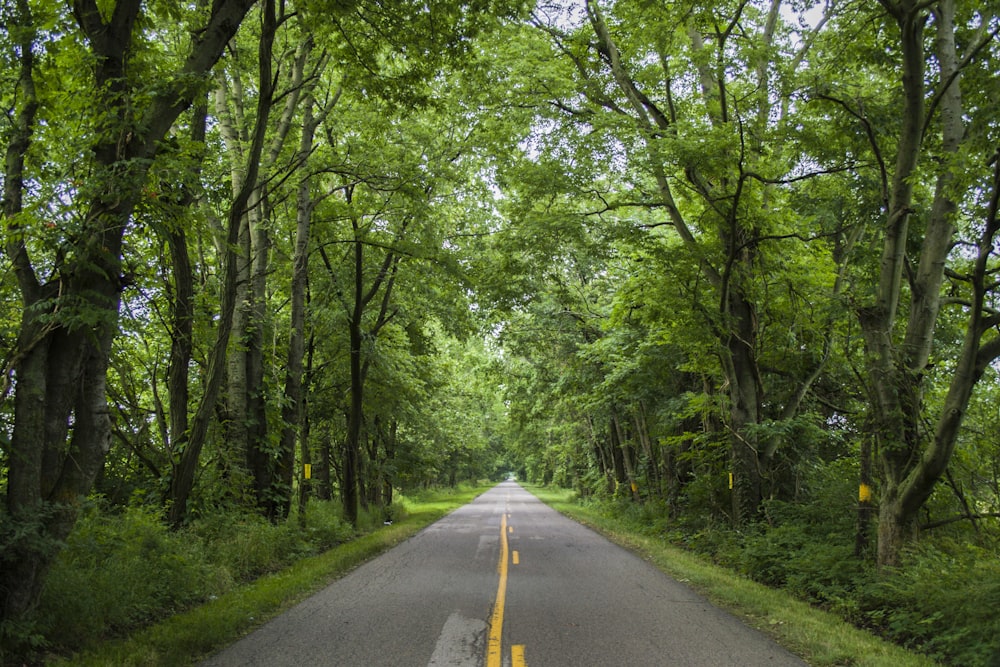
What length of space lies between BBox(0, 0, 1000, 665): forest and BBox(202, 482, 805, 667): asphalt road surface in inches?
74.8

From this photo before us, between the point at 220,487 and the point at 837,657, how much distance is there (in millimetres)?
10246

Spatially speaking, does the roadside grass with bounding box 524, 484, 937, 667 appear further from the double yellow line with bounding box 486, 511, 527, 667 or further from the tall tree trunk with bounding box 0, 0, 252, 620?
the tall tree trunk with bounding box 0, 0, 252, 620

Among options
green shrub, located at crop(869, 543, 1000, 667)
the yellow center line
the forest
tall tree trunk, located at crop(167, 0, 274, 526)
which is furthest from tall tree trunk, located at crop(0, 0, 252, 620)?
green shrub, located at crop(869, 543, 1000, 667)

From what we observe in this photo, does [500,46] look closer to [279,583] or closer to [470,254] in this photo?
[470,254]

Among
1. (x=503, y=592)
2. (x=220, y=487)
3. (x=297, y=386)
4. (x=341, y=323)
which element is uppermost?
(x=341, y=323)

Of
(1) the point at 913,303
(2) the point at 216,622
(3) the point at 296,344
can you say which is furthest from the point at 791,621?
(3) the point at 296,344

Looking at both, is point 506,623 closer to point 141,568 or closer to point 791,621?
point 791,621

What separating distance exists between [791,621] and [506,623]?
318 centimetres

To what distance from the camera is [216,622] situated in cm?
676

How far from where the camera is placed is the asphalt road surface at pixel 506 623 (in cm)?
575

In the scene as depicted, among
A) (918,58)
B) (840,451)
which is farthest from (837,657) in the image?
(840,451)

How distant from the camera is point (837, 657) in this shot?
5.78 meters

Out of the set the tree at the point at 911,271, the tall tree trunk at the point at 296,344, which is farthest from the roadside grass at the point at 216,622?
the tree at the point at 911,271

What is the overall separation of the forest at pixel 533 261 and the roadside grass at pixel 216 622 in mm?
663
